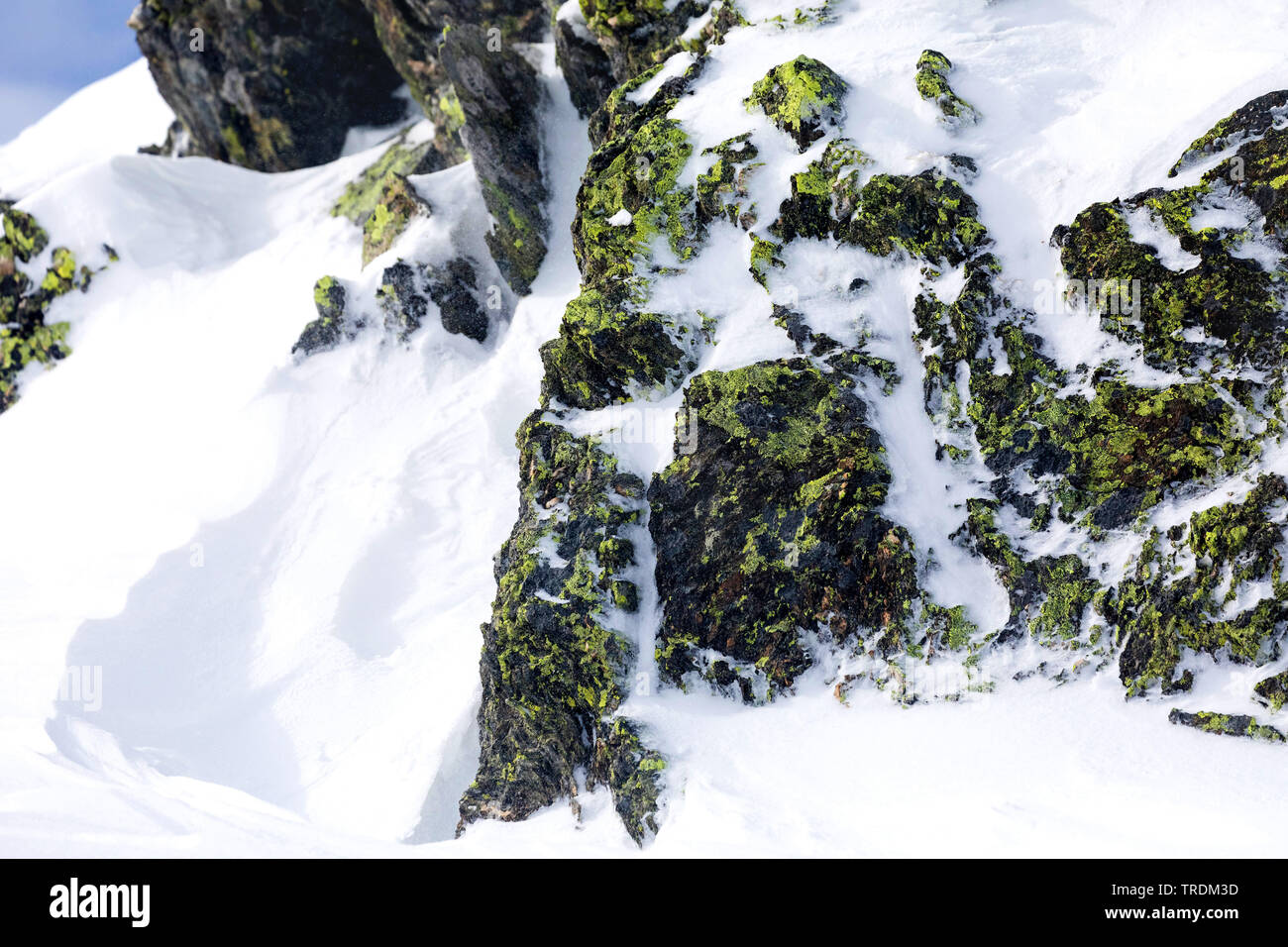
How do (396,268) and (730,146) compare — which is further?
(396,268)

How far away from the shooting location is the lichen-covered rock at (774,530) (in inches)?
524

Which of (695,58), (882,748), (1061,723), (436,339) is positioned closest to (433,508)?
(436,339)

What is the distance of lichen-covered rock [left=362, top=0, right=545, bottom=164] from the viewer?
99.6 feet

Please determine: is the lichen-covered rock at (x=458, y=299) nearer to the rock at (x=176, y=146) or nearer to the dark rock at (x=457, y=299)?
the dark rock at (x=457, y=299)

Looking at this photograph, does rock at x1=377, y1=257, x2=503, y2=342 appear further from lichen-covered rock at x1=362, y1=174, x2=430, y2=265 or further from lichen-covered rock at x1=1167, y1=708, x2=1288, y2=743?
lichen-covered rock at x1=1167, y1=708, x2=1288, y2=743

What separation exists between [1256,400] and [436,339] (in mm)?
20004

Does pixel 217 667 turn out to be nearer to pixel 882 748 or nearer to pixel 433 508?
pixel 433 508

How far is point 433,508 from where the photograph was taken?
22.3 m

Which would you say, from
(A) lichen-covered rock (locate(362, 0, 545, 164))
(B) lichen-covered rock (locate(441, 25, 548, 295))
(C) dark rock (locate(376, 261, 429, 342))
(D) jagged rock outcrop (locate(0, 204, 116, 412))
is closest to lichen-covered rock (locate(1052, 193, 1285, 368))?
(B) lichen-covered rock (locate(441, 25, 548, 295))

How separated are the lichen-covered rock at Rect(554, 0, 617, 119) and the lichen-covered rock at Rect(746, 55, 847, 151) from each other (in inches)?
331

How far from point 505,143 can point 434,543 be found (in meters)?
11.6

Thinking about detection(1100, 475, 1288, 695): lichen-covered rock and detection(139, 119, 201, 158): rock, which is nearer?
detection(1100, 475, 1288, 695): lichen-covered rock

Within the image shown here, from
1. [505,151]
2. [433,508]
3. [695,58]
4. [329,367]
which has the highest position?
[695,58]

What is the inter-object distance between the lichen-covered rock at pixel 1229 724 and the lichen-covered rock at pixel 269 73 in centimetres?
3832
